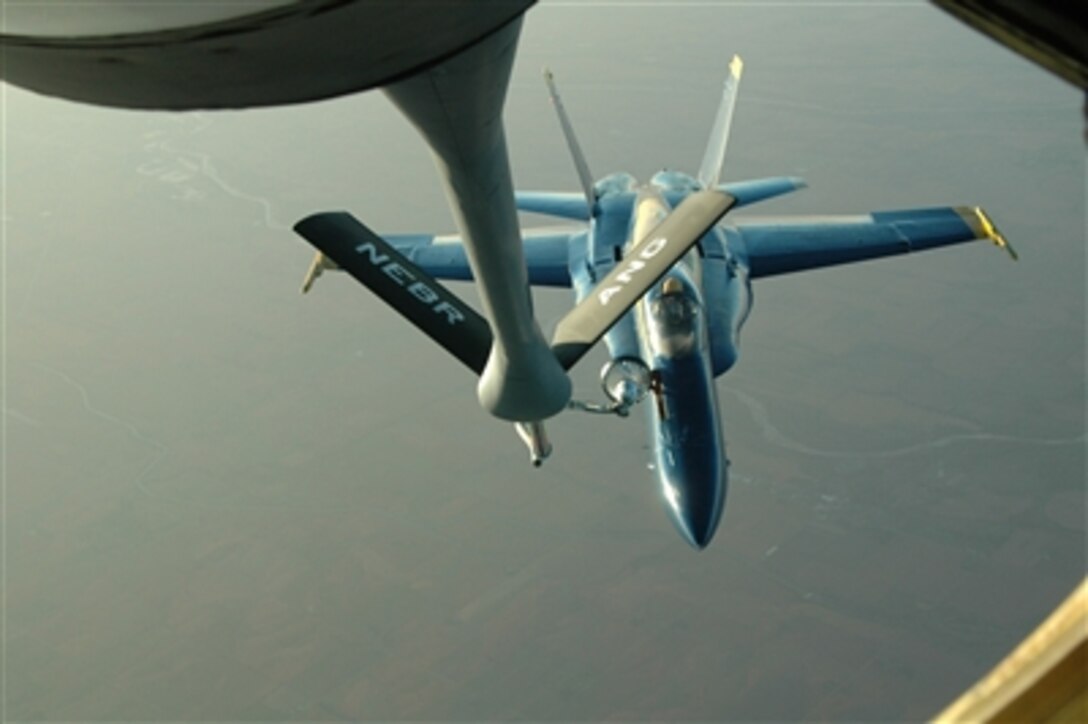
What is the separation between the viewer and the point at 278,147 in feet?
409

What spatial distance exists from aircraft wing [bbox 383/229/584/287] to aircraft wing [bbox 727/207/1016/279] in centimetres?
442

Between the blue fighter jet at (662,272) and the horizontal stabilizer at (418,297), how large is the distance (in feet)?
0.05

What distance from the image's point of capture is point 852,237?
34.1 m

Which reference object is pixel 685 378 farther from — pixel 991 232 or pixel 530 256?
pixel 991 232

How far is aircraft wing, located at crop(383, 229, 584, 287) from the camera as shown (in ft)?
110

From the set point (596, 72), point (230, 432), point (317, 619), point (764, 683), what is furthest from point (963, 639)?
point (596, 72)

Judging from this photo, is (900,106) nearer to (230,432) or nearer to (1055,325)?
(1055,325)

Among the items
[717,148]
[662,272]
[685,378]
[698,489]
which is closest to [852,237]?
[717,148]

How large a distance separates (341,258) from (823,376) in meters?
76.2

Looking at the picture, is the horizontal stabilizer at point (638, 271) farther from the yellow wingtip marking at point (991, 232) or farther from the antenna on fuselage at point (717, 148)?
the yellow wingtip marking at point (991, 232)

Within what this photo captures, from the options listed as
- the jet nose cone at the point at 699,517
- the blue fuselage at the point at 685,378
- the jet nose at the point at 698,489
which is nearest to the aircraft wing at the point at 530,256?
the blue fuselage at the point at 685,378

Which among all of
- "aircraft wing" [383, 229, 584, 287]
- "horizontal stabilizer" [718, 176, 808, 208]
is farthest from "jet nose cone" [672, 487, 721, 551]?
"horizontal stabilizer" [718, 176, 808, 208]

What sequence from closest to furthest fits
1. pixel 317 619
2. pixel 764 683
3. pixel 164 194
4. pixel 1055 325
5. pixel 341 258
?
pixel 341 258
pixel 764 683
pixel 317 619
pixel 1055 325
pixel 164 194

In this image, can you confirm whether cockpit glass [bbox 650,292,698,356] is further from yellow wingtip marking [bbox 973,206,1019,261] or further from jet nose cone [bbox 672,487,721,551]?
yellow wingtip marking [bbox 973,206,1019,261]
